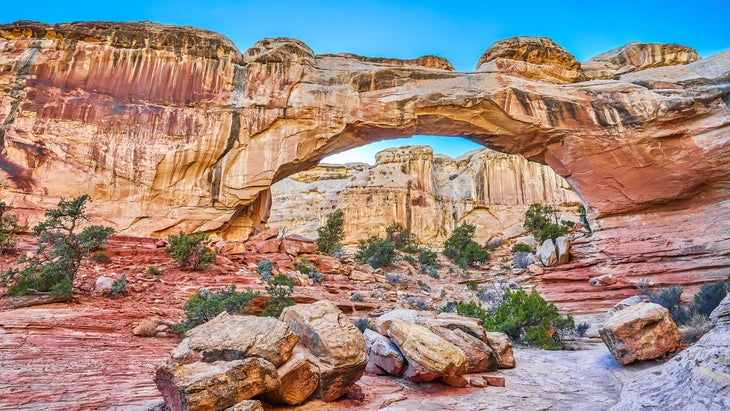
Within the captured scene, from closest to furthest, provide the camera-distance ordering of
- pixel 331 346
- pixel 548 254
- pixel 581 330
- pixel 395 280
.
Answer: pixel 331 346, pixel 581 330, pixel 548 254, pixel 395 280

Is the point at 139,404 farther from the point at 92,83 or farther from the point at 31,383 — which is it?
the point at 92,83

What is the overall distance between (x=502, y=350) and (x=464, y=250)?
52.1ft

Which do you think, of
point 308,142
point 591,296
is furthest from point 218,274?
point 591,296

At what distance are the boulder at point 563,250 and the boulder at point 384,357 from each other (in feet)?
36.3

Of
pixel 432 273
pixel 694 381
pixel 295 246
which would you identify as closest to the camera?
pixel 694 381

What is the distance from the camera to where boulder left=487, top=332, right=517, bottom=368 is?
5.16m

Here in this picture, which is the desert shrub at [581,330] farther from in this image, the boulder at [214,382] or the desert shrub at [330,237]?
the desert shrub at [330,237]

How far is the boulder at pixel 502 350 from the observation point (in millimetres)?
5160

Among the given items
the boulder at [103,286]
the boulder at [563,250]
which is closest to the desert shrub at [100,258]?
the boulder at [103,286]

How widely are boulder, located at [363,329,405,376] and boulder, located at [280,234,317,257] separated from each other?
10021 millimetres

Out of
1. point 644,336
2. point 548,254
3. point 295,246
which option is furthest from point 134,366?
point 548,254

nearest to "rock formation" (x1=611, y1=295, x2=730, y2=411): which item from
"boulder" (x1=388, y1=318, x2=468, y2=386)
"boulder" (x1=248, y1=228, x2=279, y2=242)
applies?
"boulder" (x1=388, y1=318, x2=468, y2=386)

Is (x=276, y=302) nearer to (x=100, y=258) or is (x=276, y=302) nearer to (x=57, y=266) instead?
(x=57, y=266)

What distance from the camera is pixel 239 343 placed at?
11.1 feet
